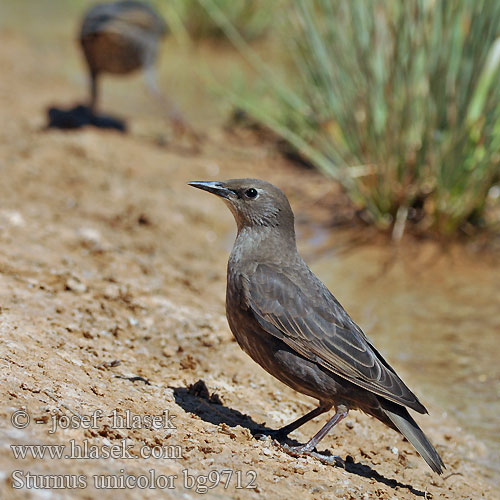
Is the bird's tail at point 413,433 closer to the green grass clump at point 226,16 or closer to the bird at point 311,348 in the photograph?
the bird at point 311,348

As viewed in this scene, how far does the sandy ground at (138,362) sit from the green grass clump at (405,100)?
1068 mm

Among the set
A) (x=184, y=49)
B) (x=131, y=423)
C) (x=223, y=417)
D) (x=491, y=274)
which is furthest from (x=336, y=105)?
(x=184, y=49)

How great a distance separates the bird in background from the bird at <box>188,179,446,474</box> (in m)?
4.77

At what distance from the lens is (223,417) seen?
3205 millimetres

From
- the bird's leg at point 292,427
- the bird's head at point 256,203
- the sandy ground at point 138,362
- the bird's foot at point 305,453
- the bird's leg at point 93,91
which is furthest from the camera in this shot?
the bird's leg at point 93,91

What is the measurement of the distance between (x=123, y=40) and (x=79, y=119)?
94 cm

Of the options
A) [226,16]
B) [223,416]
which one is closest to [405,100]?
[223,416]

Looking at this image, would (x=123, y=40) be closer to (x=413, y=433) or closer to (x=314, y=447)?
(x=314, y=447)

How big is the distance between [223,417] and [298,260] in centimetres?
79

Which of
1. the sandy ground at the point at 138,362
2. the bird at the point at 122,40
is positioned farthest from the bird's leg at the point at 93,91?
the sandy ground at the point at 138,362

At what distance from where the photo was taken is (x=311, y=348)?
118 inches

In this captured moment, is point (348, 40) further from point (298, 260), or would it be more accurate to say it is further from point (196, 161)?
point (298, 260)

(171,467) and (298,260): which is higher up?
(298,260)

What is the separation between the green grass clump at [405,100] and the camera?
532cm
